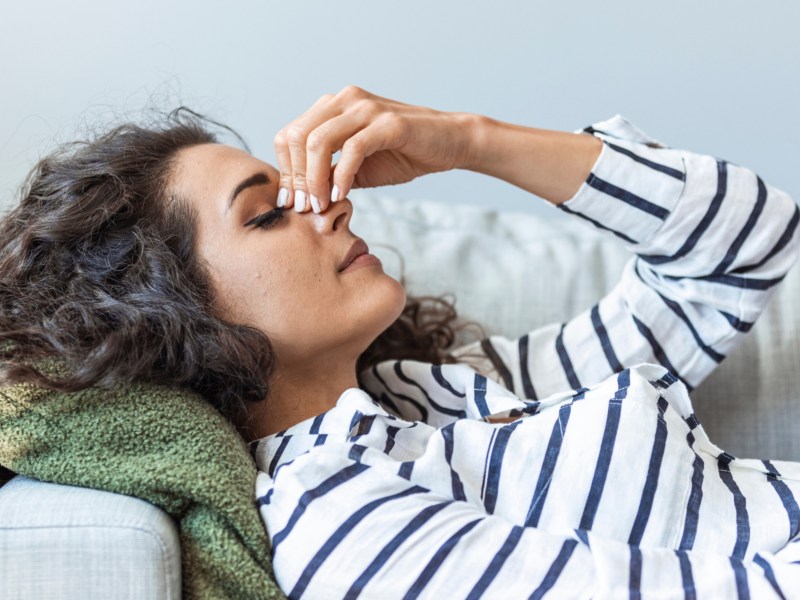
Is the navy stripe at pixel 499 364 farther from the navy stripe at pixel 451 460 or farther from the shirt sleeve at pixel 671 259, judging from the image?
the navy stripe at pixel 451 460

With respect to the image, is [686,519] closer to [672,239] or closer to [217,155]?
[672,239]

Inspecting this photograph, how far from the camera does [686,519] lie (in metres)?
0.80

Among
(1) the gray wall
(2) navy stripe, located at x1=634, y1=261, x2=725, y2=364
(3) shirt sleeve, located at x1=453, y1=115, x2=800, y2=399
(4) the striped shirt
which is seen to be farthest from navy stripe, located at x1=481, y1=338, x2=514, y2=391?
(1) the gray wall

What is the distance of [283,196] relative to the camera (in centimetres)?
95

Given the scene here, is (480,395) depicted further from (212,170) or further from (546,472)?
(212,170)

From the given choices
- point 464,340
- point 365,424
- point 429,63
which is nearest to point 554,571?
point 365,424

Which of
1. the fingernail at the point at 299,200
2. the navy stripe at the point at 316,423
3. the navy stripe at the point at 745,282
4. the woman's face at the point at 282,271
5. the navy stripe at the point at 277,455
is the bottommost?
the navy stripe at the point at 277,455

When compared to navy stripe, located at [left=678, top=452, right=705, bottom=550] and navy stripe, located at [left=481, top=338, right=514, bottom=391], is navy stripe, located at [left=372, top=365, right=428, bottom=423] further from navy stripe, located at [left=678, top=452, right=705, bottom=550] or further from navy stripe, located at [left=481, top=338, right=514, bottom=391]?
navy stripe, located at [left=678, top=452, right=705, bottom=550]

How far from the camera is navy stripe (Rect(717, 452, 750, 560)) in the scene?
2.62ft

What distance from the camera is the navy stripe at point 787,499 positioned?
82 cm

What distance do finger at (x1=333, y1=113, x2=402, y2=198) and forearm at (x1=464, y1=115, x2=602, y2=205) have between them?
13 centimetres

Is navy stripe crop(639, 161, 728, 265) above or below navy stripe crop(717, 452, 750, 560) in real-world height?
above

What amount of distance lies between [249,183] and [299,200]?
0.19ft

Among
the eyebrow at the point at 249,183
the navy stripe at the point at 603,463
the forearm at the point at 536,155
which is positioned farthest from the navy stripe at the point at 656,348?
the eyebrow at the point at 249,183
